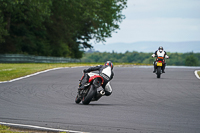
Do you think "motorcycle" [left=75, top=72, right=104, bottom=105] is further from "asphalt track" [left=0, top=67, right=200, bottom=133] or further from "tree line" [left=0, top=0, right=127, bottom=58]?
"tree line" [left=0, top=0, right=127, bottom=58]

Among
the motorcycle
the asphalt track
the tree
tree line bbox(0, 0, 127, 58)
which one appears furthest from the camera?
the tree

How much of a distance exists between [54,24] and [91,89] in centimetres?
5075

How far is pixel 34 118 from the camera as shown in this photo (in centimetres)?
913

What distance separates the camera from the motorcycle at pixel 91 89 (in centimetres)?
1147

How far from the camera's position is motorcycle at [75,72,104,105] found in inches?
452

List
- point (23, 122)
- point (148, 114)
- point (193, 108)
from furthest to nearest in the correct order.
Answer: point (193, 108)
point (148, 114)
point (23, 122)

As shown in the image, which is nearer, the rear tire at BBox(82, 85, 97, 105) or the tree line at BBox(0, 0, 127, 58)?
the rear tire at BBox(82, 85, 97, 105)

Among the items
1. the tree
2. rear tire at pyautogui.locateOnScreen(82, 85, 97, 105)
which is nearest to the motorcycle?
rear tire at pyautogui.locateOnScreen(82, 85, 97, 105)

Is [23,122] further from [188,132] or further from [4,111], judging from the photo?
[188,132]

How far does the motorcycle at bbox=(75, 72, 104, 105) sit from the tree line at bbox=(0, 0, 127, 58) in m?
32.4

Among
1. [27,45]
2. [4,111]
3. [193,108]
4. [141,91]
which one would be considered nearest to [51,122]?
[4,111]

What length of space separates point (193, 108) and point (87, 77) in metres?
2.96

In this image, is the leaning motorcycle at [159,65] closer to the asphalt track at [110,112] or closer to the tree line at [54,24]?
the asphalt track at [110,112]

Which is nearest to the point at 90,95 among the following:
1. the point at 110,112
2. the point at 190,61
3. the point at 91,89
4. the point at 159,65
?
the point at 91,89
